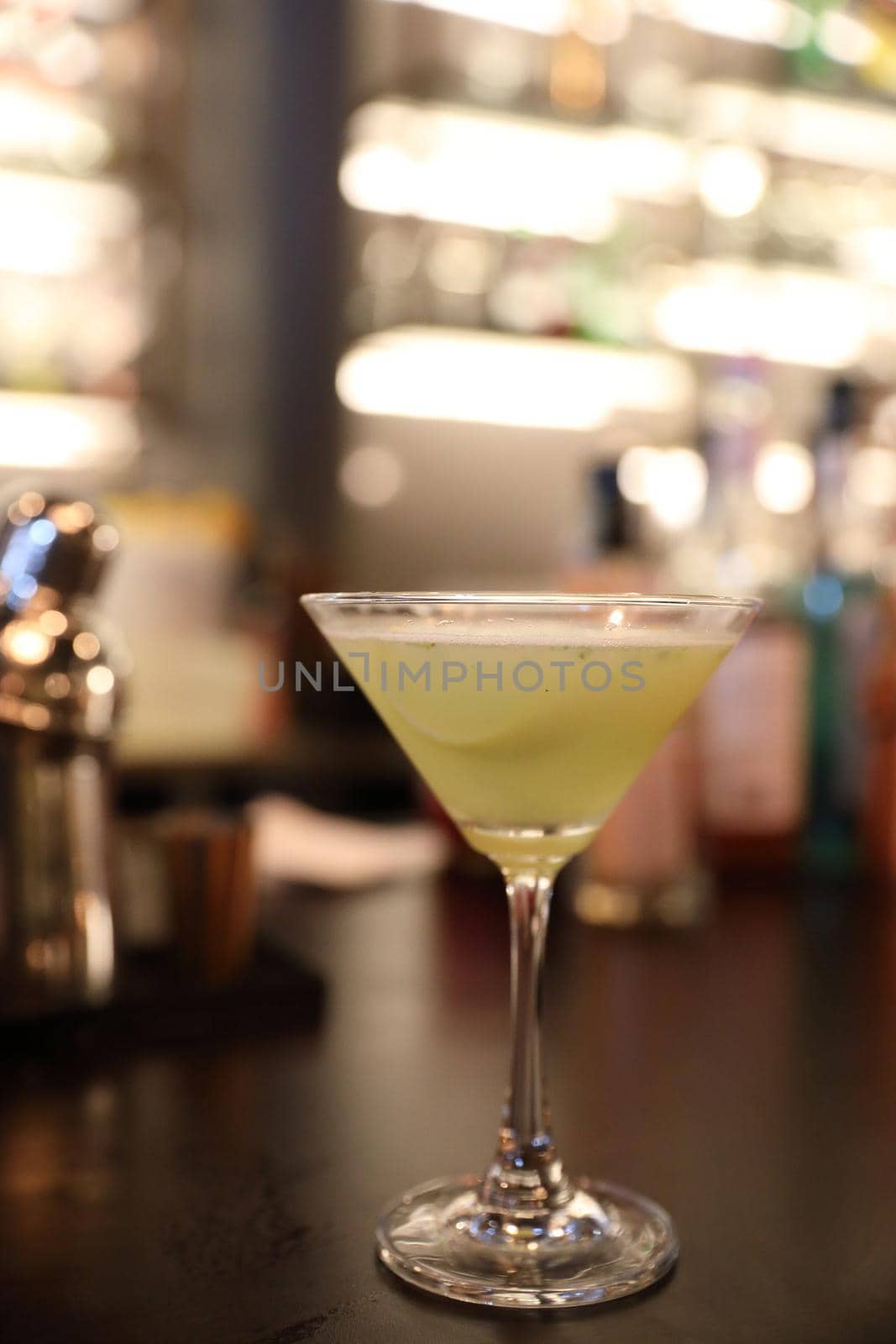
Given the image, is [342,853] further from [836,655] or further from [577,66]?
[577,66]

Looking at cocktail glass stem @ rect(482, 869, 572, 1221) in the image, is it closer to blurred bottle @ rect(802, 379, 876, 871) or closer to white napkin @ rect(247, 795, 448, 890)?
white napkin @ rect(247, 795, 448, 890)

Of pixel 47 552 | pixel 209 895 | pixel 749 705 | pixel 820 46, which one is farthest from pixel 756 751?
pixel 820 46

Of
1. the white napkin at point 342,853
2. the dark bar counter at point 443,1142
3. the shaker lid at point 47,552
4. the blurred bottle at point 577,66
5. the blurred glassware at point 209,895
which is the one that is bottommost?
the dark bar counter at point 443,1142

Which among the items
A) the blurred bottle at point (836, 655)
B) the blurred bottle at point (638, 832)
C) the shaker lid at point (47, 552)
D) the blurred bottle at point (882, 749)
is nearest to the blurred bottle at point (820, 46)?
the blurred bottle at point (836, 655)

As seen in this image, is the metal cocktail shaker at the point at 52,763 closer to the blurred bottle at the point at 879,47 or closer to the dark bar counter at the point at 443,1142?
the dark bar counter at the point at 443,1142

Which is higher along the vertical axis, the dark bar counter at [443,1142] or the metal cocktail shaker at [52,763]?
the metal cocktail shaker at [52,763]

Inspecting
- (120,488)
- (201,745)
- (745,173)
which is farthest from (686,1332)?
(745,173)

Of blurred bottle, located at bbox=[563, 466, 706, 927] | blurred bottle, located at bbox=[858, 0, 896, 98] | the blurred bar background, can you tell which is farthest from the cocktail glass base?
blurred bottle, located at bbox=[858, 0, 896, 98]
